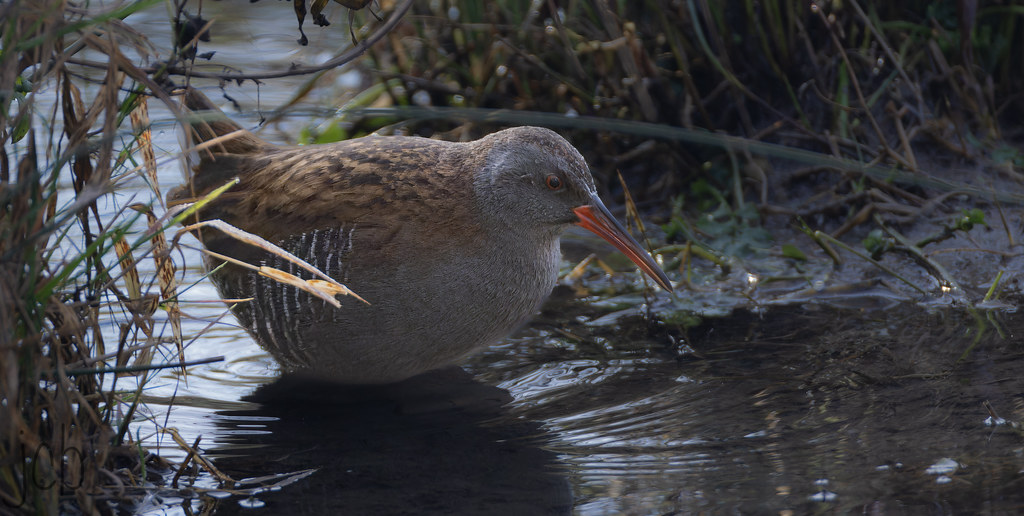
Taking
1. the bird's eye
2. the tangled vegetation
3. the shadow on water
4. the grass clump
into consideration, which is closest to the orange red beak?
the bird's eye

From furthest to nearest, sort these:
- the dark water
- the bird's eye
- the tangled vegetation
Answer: the tangled vegetation < the bird's eye < the dark water

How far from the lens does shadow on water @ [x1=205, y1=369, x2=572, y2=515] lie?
2580mm

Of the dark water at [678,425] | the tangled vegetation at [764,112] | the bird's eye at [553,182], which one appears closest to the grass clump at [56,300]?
the dark water at [678,425]

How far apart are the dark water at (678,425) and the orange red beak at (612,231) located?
35 centimetres

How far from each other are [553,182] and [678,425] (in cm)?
82

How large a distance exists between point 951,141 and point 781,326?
4.59ft

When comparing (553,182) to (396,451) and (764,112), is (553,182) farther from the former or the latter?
(764,112)

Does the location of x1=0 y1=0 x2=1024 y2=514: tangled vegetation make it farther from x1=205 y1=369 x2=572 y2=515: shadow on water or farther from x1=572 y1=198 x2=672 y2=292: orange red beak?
x1=205 y1=369 x2=572 y2=515: shadow on water

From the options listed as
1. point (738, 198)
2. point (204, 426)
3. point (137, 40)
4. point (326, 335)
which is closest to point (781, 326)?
point (738, 198)

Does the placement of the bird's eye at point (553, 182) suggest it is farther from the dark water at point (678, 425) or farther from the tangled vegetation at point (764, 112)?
the dark water at point (678, 425)

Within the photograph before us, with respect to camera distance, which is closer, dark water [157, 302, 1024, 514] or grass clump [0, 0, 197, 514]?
grass clump [0, 0, 197, 514]

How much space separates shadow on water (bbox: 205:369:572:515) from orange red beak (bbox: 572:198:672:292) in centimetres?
59

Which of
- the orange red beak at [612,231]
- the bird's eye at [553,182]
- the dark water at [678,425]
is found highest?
the bird's eye at [553,182]

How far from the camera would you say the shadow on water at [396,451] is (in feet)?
8.46
